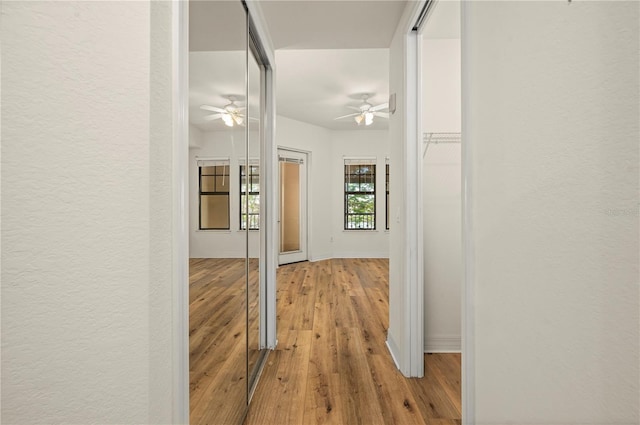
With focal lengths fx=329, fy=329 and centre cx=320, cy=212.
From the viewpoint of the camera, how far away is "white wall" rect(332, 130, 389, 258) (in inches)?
275

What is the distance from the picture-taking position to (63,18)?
2.30 feet

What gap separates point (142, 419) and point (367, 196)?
21.2 feet

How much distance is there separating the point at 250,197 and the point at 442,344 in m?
1.85

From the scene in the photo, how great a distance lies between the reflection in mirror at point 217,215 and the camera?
117 cm

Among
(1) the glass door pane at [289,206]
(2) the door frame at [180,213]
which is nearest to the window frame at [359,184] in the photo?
(1) the glass door pane at [289,206]

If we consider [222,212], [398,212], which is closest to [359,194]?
[398,212]

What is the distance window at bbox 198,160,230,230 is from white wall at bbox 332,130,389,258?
5502 millimetres

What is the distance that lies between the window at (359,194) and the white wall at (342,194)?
0.09 metres

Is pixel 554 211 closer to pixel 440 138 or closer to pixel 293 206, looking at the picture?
pixel 440 138

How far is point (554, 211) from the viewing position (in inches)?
29.0

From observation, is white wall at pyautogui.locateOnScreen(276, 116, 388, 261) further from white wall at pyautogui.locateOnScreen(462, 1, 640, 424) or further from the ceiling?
white wall at pyautogui.locateOnScreen(462, 1, 640, 424)

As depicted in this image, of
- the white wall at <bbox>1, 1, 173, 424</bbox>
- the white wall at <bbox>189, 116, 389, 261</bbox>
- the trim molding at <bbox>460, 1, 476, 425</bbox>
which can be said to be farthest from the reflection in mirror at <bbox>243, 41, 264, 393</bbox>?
the white wall at <bbox>189, 116, 389, 261</bbox>

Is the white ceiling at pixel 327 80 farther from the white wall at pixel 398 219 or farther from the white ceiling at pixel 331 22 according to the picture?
the white wall at pixel 398 219

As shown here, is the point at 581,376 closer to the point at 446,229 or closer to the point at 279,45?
the point at 446,229
